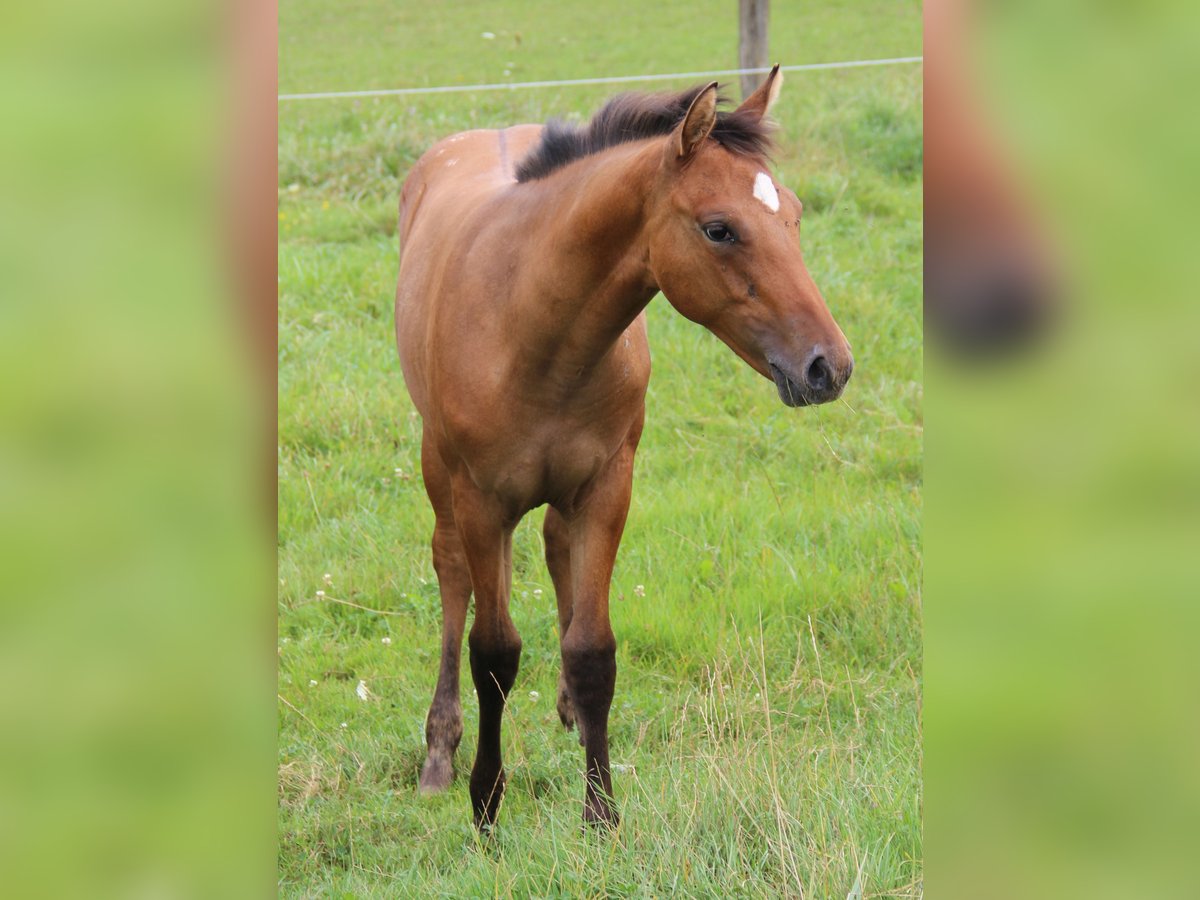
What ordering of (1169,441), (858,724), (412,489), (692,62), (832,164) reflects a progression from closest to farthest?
(1169,441)
(858,724)
(412,489)
(832,164)
(692,62)

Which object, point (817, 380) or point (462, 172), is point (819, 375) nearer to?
point (817, 380)

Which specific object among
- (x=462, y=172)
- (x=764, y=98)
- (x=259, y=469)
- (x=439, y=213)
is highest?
(x=764, y=98)

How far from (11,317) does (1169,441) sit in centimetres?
73

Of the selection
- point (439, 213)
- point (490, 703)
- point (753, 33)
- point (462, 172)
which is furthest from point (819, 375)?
point (753, 33)

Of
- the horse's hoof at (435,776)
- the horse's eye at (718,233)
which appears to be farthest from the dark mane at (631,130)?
the horse's hoof at (435,776)

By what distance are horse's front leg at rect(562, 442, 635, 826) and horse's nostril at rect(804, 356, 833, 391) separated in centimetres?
101

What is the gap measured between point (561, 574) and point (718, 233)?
5.81 feet

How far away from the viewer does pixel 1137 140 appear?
694mm

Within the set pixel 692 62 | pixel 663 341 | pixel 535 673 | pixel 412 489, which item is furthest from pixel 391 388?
pixel 692 62

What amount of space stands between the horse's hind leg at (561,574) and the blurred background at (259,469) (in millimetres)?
3117

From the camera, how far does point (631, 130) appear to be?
301 centimetres

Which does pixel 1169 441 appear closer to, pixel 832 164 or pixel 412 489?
pixel 412 489

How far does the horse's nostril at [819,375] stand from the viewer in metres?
2.35

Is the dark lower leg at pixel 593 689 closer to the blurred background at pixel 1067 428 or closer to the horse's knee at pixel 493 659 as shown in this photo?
the horse's knee at pixel 493 659
